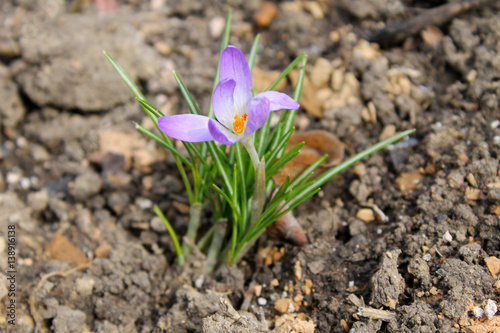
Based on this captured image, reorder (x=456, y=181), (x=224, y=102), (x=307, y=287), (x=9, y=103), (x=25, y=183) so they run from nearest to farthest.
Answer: (x=224, y=102) < (x=307, y=287) < (x=456, y=181) < (x=25, y=183) < (x=9, y=103)

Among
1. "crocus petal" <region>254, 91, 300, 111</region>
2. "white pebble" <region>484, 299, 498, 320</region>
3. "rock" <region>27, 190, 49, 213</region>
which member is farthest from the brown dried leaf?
"rock" <region>27, 190, 49, 213</region>

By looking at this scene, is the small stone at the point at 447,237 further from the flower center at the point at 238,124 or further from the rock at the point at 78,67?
the rock at the point at 78,67

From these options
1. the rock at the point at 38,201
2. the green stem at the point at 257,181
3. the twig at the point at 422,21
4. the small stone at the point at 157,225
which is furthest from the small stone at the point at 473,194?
the rock at the point at 38,201

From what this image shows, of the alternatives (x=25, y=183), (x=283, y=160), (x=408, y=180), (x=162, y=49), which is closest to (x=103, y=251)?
(x=25, y=183)

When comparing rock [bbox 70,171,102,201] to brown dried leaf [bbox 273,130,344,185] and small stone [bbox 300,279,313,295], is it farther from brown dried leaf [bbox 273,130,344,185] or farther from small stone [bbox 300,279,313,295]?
small stone [bbox 300,279,313,295]

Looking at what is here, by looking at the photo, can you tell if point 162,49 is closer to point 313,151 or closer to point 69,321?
point 313,151

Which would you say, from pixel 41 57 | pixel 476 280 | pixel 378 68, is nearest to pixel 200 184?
pixel 476 280
